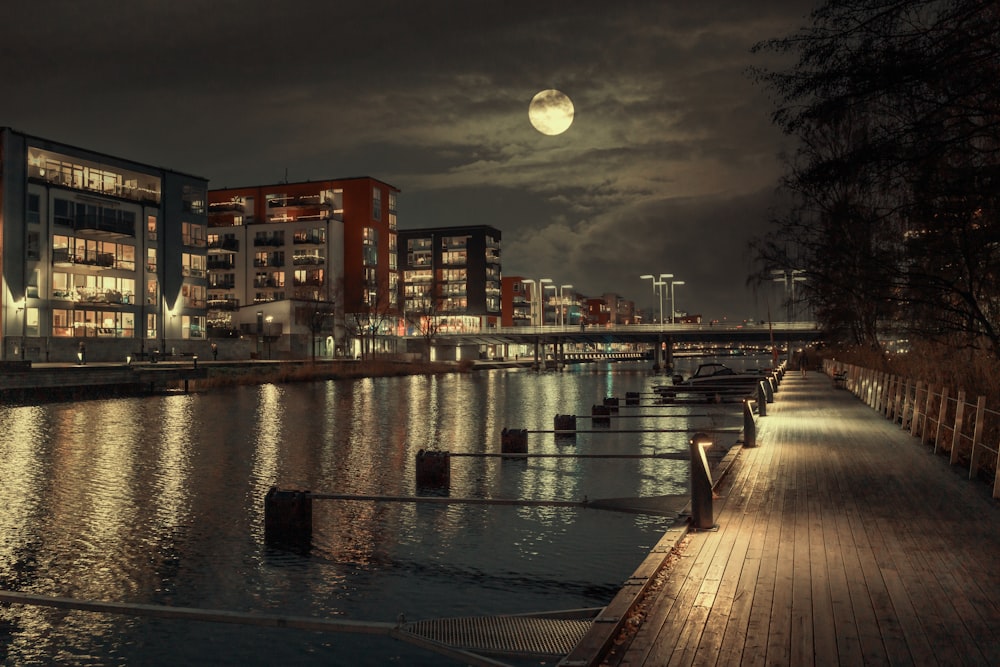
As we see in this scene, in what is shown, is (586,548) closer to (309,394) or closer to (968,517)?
(968,517)

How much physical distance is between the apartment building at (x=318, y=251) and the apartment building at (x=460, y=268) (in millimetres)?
50877

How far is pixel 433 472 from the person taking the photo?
19203 mm

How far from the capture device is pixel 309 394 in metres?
56.7

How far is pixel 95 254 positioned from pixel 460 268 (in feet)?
386

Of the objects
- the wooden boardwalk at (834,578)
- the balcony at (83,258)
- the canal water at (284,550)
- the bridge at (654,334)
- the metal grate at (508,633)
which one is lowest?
the canal water at (284,550)

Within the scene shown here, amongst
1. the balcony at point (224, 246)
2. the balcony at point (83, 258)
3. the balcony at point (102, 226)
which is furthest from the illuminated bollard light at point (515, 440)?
the balcony at point (224, 246)

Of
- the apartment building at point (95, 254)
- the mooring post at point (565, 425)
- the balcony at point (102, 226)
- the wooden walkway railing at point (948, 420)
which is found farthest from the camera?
the balcony at point (102, 226)

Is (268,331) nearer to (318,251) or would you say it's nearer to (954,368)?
(318,251)

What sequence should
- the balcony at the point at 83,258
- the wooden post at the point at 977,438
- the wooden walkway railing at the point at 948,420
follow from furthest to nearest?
the balcony at the point at 83,258, the wooden walkway railing at the point at 948,420, the wooden post at the point at 977,438

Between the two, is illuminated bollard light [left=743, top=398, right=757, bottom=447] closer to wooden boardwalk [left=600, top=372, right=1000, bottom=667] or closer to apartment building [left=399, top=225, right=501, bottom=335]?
wooden boardwalk [left=600, top=372, right=1000, bottom=667]

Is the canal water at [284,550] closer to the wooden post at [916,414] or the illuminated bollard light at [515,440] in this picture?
the illuminated bollard light at [515,440]

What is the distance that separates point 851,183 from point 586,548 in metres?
7.46

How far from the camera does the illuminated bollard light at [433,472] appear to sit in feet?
62.9

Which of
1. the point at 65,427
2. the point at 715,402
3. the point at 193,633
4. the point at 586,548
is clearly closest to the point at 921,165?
the point at 586,548
